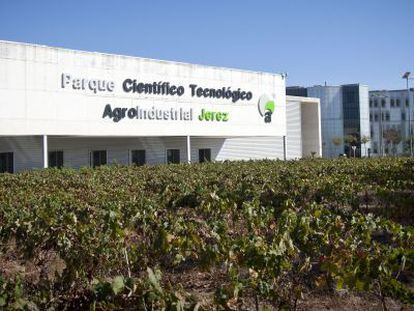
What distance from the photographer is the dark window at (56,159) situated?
29.6 meters

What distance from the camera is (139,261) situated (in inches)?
249

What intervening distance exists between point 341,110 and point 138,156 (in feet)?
205

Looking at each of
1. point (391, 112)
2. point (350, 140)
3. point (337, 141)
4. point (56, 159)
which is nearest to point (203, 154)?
point (56, 159)

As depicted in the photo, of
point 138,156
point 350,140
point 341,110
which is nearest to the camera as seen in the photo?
point 138,156

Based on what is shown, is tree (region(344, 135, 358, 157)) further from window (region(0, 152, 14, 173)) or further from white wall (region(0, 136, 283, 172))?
window (region(0, 152, 14, 173))

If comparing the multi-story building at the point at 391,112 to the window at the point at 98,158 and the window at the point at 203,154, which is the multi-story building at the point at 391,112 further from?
the window at the point at 98,158

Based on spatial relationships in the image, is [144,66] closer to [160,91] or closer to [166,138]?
A: [160,91]

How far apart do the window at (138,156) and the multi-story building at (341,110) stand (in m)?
58.5

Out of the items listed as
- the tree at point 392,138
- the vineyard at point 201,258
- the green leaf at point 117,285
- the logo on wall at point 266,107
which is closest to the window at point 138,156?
the logo on wall at point 266,107

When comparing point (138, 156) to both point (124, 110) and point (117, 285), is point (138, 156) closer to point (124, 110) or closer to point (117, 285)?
point (124, 110)

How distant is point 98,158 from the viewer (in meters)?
32.1

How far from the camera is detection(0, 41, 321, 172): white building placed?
1022 inches

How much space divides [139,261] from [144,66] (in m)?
26.1

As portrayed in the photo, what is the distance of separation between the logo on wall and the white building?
0.08 m
